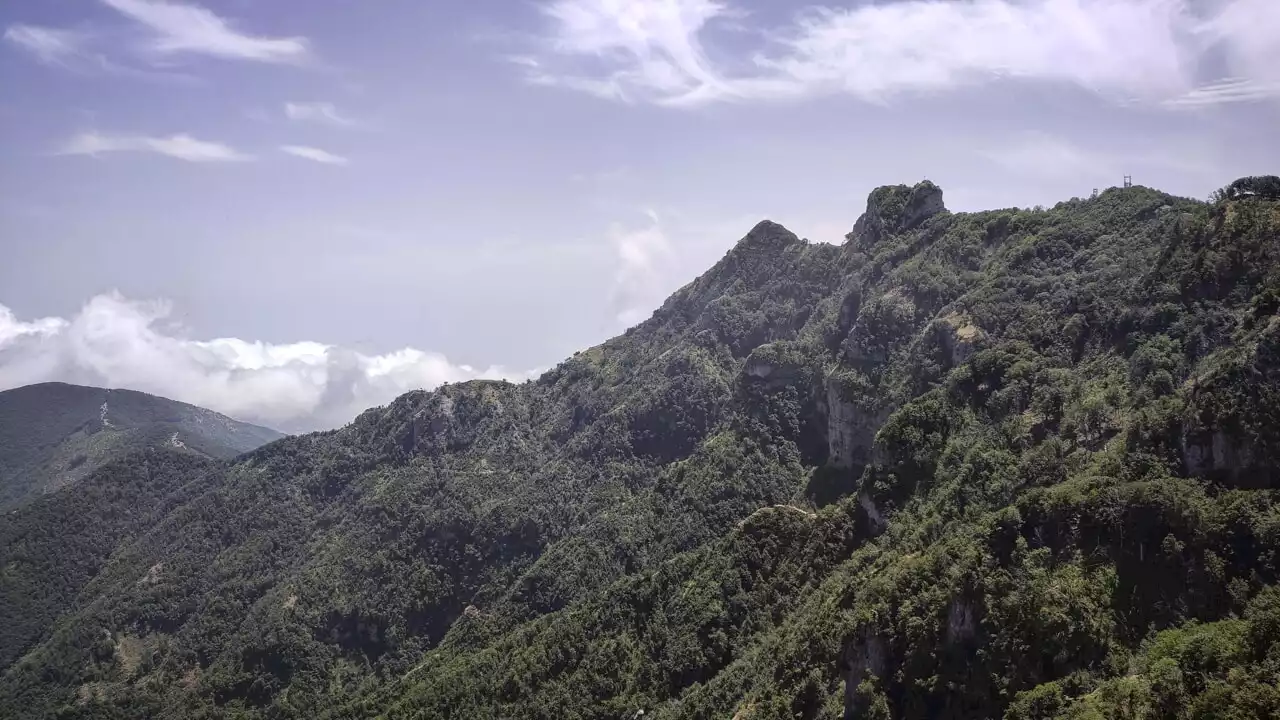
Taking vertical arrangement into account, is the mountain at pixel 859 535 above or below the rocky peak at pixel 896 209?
below

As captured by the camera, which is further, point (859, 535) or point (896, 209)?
point (896, 209)

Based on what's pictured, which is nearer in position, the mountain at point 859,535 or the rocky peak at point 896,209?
the mountain at point 859,535

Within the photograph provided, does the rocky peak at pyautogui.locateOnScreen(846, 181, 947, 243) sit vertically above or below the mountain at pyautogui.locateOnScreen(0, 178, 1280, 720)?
above

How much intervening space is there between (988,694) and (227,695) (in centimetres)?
14473

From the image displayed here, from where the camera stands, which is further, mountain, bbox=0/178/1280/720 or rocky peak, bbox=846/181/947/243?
rocky peak, bbox=846/181/947/243

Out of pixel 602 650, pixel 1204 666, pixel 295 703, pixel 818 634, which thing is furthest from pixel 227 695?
pixel 1204 666

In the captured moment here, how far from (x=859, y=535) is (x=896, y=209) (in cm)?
9192

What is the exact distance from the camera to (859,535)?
312 feet

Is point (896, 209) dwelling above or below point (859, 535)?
above

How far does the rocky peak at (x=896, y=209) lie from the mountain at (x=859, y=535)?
2.19 ft

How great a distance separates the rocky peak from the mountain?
0.67 m

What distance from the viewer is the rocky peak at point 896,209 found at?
160500 millimetres

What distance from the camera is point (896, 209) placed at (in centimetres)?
16625

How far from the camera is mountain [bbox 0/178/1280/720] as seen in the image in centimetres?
5512
